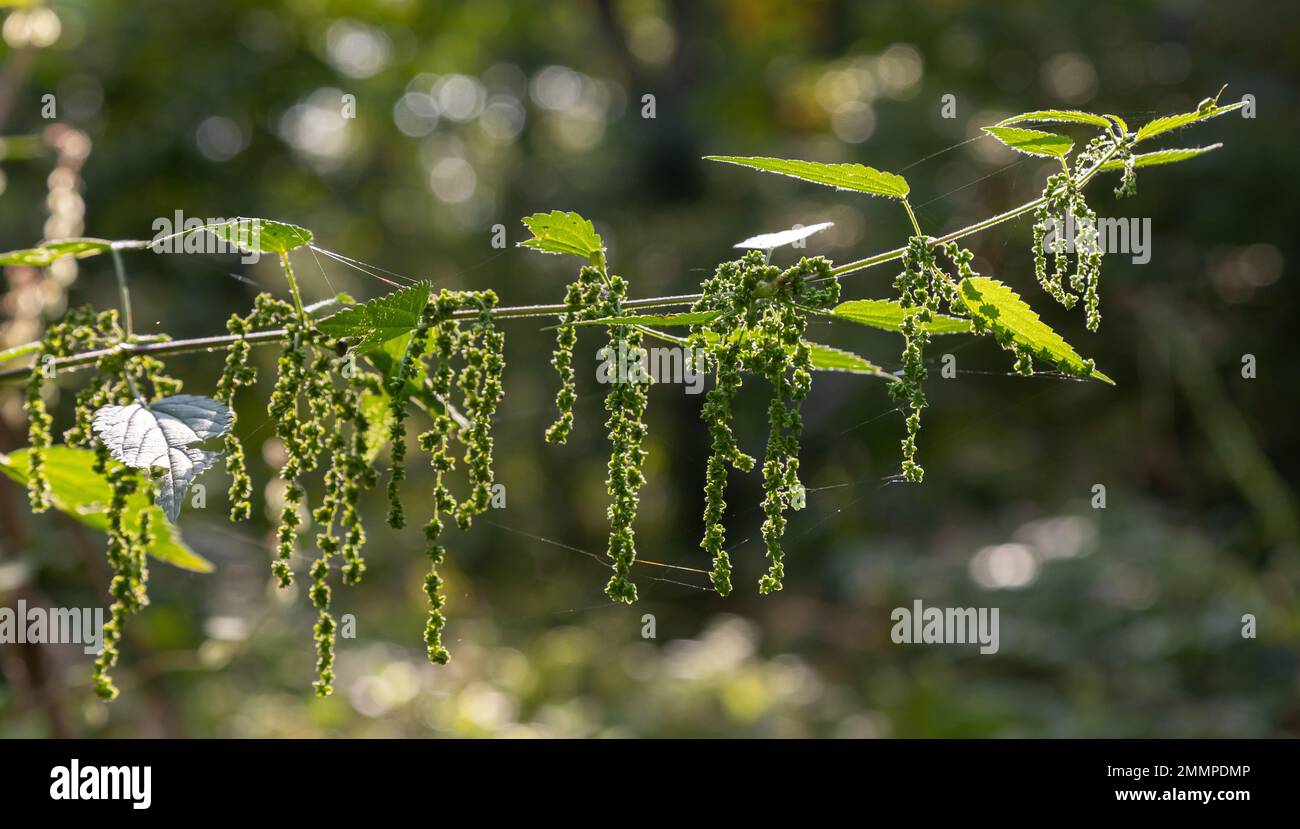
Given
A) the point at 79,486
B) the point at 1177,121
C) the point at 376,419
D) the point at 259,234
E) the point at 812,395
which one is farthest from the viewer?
the point at 812,395

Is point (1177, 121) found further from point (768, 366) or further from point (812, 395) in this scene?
point (812, 395)

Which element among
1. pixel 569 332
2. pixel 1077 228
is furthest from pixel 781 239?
pixel 1077 228

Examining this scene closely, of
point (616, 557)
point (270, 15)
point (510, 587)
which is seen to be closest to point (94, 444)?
point (616, 557)

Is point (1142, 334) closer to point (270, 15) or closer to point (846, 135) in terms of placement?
point (846, 135)

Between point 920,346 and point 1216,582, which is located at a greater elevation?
point 920,346

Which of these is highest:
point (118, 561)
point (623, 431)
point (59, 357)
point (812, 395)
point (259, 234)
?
point (812, 395)

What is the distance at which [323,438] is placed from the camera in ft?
3.83

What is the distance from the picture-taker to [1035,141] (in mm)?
1054

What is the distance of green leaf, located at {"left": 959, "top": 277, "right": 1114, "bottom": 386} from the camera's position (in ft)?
3.33

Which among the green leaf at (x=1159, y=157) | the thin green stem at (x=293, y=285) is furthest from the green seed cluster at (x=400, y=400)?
the green leaf at (x=1159, y=157)

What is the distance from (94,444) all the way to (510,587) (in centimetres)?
983

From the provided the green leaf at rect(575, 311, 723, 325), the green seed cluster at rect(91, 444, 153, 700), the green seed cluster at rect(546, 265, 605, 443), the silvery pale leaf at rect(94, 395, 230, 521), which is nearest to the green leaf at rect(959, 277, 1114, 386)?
the green leaf at rect(575, 311, 723, 325)

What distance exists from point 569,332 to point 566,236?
129 mm

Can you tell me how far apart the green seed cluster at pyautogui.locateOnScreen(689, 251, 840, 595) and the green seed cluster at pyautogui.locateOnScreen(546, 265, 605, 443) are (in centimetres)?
12
